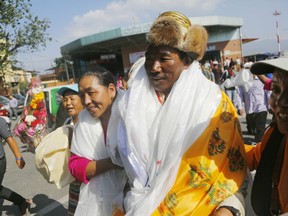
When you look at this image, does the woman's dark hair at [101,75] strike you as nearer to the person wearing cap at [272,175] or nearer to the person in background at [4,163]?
the person wearing cap at [272,175]

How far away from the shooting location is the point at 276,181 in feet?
4.48

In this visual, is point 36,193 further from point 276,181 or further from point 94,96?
point 276,181

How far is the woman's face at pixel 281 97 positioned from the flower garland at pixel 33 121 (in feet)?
14.4

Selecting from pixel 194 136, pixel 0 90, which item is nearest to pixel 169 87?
pixel 194 136

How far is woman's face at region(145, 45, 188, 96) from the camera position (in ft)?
5.10

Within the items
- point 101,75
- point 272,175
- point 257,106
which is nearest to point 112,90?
point 101,75

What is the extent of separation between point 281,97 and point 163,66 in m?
0.60

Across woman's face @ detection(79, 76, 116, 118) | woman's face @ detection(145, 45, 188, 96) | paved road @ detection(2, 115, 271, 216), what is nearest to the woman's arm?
woman's face @ detection(79, 76, 116, 118)

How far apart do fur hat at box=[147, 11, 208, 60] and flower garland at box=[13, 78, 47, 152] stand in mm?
3935

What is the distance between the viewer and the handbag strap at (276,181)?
53.4 inches

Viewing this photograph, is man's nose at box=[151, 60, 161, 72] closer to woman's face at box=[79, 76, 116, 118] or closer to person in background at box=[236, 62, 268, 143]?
woman's face at box=[79, 76, 116, 118]

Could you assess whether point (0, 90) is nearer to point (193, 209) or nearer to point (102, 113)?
point (102, 113)

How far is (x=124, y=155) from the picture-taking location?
5.23ft

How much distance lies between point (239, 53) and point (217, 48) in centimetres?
203
